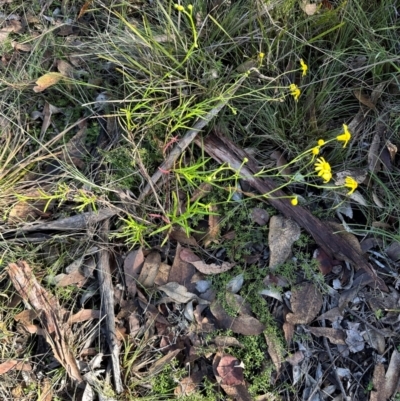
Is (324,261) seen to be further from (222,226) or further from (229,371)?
(229,371)

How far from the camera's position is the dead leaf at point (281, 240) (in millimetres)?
1940

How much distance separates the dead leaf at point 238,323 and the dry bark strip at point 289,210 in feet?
1.44

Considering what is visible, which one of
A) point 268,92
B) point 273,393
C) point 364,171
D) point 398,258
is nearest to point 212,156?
point 268,92

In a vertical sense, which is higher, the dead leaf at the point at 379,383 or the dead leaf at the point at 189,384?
the dead leaf at the point at 379,383

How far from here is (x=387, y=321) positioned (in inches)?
74.6

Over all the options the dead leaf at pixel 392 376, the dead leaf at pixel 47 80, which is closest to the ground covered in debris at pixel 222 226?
the dead leaf at pixel 392 376

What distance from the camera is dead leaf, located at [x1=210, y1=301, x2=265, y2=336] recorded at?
1.91 m

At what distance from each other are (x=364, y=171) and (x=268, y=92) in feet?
1.83

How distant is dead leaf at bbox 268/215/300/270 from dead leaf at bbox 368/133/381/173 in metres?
0.43

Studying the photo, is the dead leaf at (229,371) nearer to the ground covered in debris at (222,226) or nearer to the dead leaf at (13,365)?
the ground covered in debris at (222,226)

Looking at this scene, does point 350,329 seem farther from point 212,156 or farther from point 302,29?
point 302,29

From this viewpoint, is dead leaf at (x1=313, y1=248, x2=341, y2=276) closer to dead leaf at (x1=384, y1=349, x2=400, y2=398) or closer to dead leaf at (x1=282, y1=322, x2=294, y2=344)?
dead leaf at (x1=282, y1=322, x2=294, y2=344)

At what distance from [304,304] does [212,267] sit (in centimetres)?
42

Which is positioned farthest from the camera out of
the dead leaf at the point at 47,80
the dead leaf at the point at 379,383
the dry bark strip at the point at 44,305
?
the dead leaf at the point at 47,80
